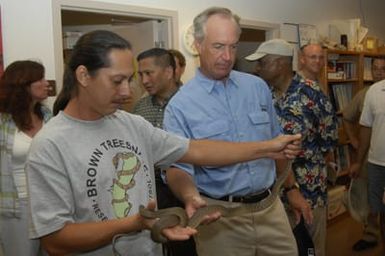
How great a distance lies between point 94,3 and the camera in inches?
120

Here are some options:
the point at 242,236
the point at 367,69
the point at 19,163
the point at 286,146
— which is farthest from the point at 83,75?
the point at 367,69

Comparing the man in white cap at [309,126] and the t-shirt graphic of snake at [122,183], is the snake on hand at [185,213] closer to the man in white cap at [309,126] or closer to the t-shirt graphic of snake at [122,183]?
the t-shirt graphic of snake at [122,183]

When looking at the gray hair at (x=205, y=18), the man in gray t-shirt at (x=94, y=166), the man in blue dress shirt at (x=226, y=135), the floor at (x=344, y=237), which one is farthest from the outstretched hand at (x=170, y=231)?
the floor at (x=344, y=237)

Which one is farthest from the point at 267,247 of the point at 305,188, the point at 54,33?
the point at 54,33

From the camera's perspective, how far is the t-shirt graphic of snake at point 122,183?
132 cm

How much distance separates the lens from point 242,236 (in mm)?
1849

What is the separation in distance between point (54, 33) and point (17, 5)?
28cm

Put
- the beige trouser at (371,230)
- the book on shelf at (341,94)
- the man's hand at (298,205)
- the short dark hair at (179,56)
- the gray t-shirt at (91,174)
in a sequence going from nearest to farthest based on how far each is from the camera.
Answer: the gray t-shirt at (91,174)
the man's hand at (298,205)
the short dark hair at (179,56)
the beige trouser at (371,230)
the book on shelf at (341,94)

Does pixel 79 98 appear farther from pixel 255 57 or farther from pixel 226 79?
pixel 255 57

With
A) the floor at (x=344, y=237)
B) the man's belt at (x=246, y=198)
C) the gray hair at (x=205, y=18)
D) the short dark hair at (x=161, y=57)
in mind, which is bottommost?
the floor at (x=344, y=237)

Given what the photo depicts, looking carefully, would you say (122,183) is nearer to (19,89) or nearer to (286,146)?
(286,146)

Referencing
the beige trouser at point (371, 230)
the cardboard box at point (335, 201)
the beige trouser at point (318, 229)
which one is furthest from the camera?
the cardboard box at point (335, 201)

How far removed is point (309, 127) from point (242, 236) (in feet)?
3.65

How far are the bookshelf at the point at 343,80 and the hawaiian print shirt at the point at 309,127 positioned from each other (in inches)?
84.0
